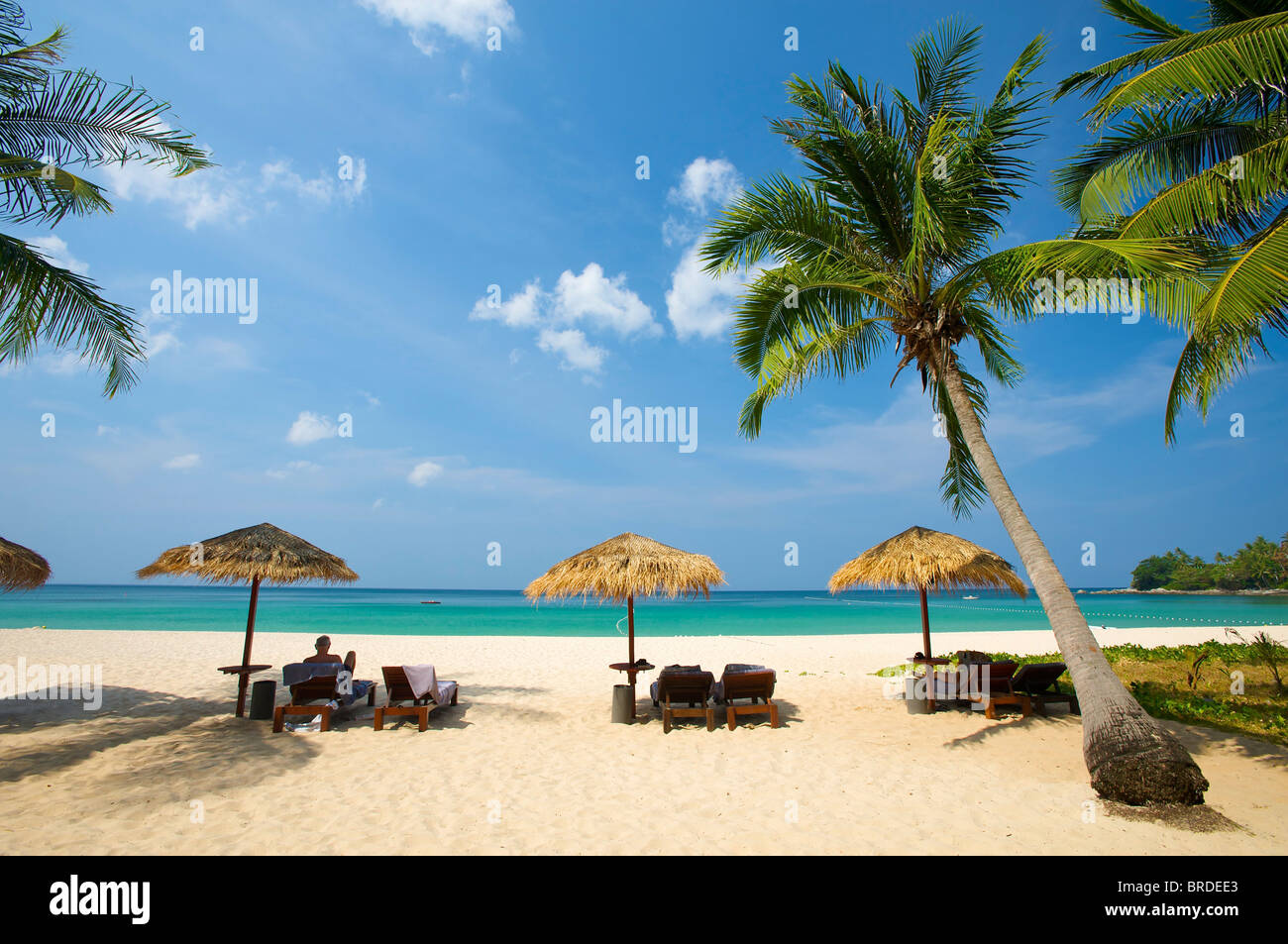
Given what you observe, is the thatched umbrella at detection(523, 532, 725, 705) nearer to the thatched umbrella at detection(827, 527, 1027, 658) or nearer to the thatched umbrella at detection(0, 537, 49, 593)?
the thatched umbrella at detection(827, 527, 1027, 658)

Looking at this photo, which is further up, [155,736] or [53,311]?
[53,311]

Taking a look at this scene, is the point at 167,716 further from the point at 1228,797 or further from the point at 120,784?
the point at 1228,797

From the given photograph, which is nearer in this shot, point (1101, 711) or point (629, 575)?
point (1101, 711)

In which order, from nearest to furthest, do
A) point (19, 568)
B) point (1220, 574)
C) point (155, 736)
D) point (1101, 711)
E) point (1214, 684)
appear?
point (1101, 711) < point (155, 736) < point (19, 568) < point (1214, 684) < point (1220, 574)

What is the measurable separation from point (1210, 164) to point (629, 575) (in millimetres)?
8997

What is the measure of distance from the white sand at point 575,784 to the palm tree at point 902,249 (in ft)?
5.23

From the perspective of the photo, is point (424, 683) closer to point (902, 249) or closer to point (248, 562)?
point (248, 562)

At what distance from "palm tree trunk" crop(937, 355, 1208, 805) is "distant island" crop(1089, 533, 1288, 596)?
7256 cm

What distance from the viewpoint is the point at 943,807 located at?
4.58 m

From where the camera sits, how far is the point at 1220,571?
7619cm

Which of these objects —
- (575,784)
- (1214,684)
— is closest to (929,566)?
(1214,684)

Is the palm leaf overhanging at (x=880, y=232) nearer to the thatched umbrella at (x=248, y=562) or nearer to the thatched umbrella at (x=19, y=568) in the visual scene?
the thatched umbrella at (x=248, y=562)

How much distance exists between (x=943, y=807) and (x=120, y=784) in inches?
278
